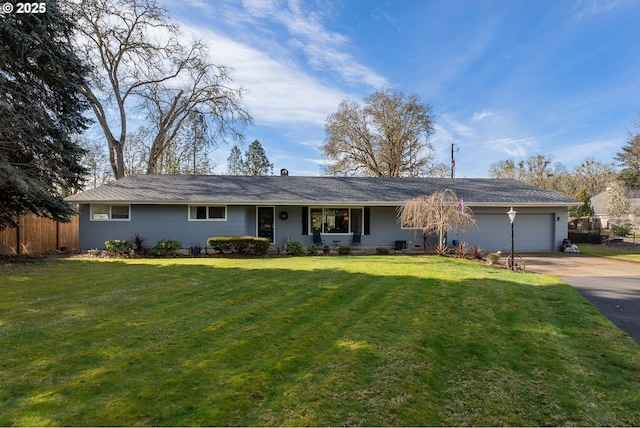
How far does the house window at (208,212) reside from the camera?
14.9 metres

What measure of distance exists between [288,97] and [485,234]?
12.1 m

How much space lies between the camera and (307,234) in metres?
15.8

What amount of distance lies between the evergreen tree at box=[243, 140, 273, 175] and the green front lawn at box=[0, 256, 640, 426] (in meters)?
39.4

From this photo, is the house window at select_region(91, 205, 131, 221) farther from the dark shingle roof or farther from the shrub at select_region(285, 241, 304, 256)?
the shrub at select_region(285, 241, 304, 256)

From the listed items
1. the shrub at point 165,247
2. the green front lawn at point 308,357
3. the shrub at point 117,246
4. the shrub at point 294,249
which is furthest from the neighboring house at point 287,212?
the green front lawn at point 308,357

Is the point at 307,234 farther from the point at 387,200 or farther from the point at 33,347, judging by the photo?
the point at 33,347

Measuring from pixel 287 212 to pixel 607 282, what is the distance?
1194 cm

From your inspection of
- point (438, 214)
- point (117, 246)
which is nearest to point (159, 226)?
point (117, 246)

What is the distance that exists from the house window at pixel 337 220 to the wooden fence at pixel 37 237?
10.8m

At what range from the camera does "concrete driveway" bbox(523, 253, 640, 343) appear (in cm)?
581

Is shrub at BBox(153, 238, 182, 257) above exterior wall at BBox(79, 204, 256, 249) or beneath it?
beneath

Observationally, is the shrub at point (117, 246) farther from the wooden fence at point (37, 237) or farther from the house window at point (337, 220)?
the house window at point (337, 220)

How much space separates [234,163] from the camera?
45.4 m
